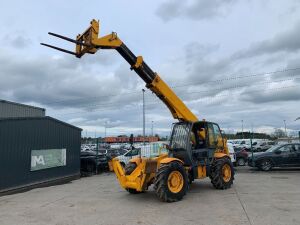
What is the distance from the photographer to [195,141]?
499 inches

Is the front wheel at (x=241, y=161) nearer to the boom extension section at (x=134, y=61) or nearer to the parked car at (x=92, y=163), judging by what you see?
the parked car at (x=92, y=163)

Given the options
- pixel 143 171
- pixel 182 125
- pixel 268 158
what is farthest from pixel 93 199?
pixel 268 158

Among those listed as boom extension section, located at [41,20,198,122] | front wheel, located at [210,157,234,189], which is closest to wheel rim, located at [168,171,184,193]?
front wheel, located at [210,157,234,189]

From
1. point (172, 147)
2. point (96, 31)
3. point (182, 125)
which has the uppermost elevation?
point (96, 31)

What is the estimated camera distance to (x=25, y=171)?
1537 cm

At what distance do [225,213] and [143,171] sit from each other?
314 cm

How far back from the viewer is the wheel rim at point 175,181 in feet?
34.1

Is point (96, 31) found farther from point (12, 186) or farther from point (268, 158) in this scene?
point (268, 158)

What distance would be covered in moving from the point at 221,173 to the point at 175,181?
2603 mm

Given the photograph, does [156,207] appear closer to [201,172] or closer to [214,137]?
[201,172]

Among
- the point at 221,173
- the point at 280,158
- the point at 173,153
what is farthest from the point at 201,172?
the point at 280,158

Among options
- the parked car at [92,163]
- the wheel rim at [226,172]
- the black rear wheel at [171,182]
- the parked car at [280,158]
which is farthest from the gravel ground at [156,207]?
the parked car at [92,163]

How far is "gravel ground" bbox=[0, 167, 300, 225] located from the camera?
806 cm

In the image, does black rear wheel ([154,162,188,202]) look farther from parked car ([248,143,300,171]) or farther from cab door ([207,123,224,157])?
parked car ([248,143,300,171])
